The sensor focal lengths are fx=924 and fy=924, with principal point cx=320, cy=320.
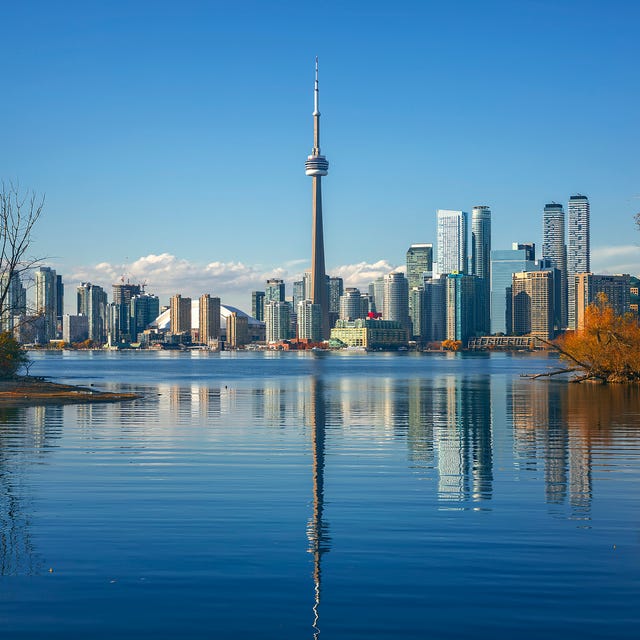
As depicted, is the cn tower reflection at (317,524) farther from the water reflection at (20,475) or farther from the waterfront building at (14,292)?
the waterfront building at (14,292)

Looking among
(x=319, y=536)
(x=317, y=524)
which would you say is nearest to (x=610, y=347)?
(x=317, y=524)

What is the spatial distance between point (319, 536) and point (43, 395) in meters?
54.6

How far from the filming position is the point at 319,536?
20422mm

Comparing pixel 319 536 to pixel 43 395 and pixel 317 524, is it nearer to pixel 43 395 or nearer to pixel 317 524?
pixel 317 524

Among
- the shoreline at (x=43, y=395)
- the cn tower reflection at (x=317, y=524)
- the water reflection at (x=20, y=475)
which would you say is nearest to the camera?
the cn tower reflection at (x=317, y=524)

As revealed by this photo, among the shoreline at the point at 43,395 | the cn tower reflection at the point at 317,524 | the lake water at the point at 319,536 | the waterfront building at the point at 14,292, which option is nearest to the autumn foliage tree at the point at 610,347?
the shoreline at the point at 43,395

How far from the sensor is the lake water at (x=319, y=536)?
48.3ft

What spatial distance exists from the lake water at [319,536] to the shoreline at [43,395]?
76.7ft

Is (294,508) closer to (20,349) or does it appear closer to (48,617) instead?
(48,617)

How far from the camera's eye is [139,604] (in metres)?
15.4

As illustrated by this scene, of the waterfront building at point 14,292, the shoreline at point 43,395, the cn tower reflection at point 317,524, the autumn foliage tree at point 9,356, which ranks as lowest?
the shoreline at point 43,395

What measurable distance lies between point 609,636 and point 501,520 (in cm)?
844

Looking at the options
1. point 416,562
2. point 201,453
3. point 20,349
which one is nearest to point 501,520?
point 416,562

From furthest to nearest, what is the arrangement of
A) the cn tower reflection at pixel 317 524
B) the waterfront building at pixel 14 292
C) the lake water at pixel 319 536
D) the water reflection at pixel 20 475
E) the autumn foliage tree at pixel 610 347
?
1. the autumn foliage tree at pixel 610 347
2. the waterfront building at pixel 14 292
3. the water reflection at pixel 20 475
4. the cn tower reflection at pixel 317 524
5. the lake water at pixel 319 536
